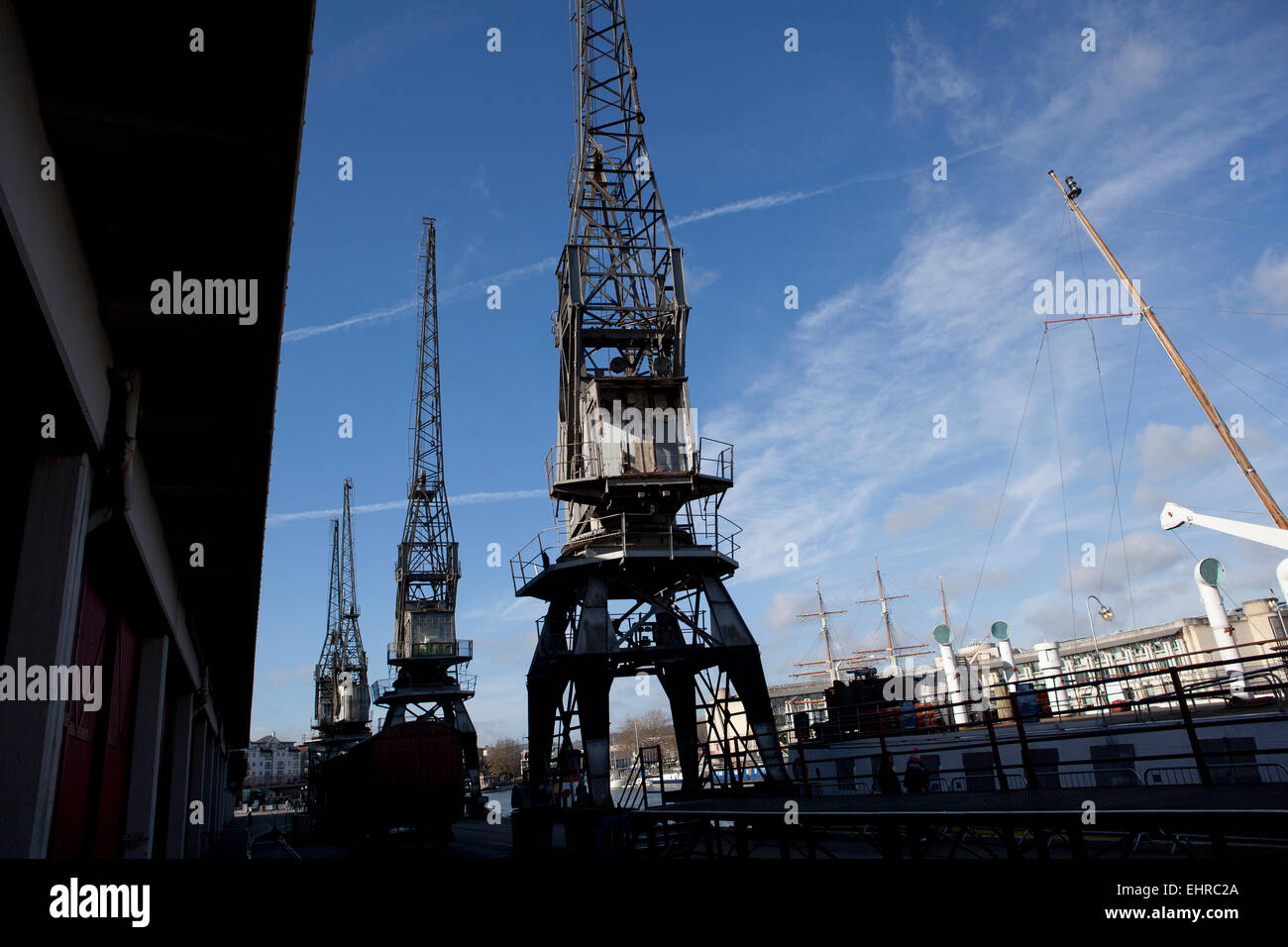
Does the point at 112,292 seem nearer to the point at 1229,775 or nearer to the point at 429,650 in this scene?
the point at 1229,775

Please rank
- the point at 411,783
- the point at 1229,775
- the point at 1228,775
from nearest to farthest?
the point at 1229,775 → the point at 1228,775 → the point at 411,783

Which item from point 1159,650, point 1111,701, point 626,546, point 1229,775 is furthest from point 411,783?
point 1159,650

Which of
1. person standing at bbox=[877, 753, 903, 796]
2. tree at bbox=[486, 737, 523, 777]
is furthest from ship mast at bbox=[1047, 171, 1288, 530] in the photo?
tree at bbox=[486, 737, 523, 777]

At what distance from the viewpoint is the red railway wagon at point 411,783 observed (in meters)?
24.7

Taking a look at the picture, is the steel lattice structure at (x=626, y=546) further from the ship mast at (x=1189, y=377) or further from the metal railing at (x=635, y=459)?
the ship mast at (x=1189, y=377)

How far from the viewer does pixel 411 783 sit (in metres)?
24.9

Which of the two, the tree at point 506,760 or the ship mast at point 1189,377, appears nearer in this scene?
the ship mast at point 1189,377

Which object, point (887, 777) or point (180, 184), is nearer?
point (180, 184)

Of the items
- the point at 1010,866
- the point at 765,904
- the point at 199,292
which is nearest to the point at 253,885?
the point at 765,904

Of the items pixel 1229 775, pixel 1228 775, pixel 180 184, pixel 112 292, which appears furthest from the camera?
pixel 1228 775

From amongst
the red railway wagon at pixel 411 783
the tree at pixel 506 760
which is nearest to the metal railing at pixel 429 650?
the red railway wagon at pixel 411 783

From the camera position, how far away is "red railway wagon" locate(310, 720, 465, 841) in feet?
80.9

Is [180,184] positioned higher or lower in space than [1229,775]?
higher

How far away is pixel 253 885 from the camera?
277 cm
